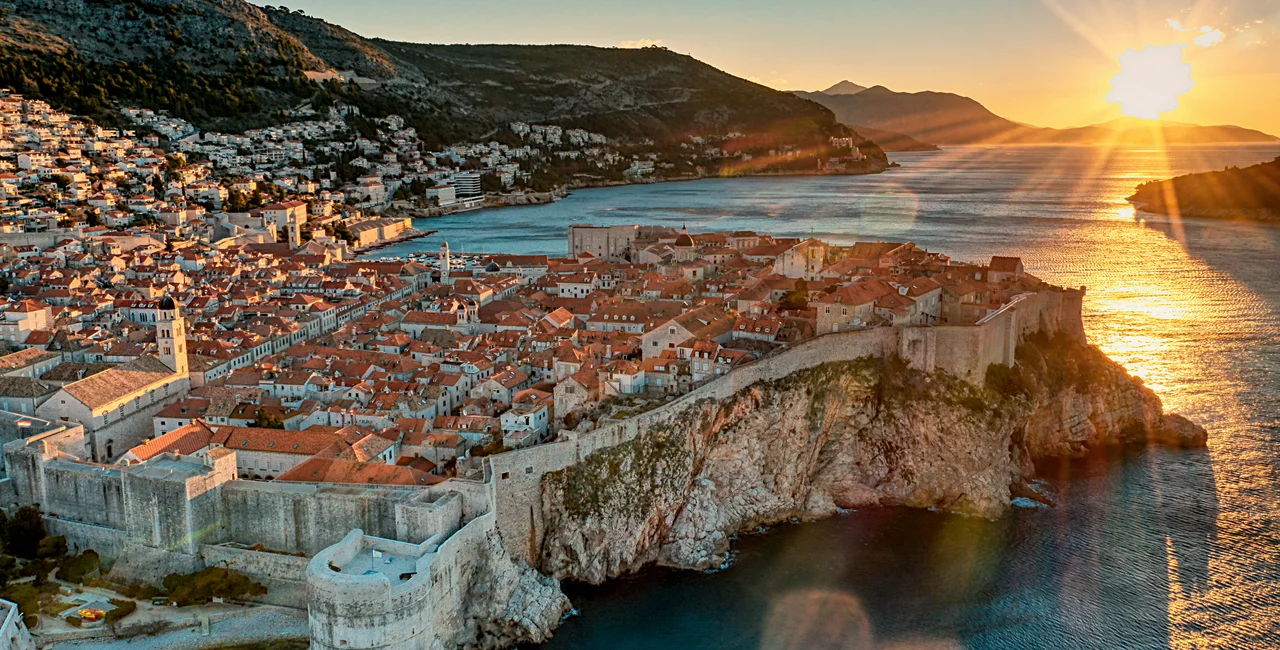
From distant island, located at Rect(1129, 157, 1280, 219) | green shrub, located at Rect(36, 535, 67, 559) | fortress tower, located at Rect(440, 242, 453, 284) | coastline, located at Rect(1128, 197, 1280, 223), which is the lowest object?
green shrub, located at Rect(36, 535, 67, 559)

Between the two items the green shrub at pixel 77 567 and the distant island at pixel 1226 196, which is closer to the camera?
the green shrub at pixel 77 567

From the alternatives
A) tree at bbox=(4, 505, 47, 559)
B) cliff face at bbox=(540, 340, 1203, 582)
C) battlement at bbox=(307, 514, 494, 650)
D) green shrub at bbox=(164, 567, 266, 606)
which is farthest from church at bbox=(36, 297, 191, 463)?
cliff face at bbox=(540, 340, 1203, 582)

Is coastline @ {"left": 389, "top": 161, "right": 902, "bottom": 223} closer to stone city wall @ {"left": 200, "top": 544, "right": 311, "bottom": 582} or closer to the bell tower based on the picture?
the bell tower

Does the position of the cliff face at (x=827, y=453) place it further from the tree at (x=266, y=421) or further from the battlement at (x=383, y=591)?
the tree at (x=266, y=421)

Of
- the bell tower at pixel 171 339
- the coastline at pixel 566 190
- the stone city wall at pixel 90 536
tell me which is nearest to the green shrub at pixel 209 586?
the stone city wall at pixel 90 536

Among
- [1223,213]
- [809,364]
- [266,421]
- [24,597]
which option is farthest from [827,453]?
[1223,213]

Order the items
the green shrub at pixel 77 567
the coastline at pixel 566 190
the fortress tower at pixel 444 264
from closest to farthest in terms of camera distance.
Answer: the green shrub at pixel 77 567, the fortress tower at pixel 444 264, the coastline at pixel 566 190

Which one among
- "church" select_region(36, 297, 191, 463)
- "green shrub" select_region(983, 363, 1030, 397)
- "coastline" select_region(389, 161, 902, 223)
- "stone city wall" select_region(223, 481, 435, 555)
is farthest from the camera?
"coastline" select_region(389, 161, 902, 223)
